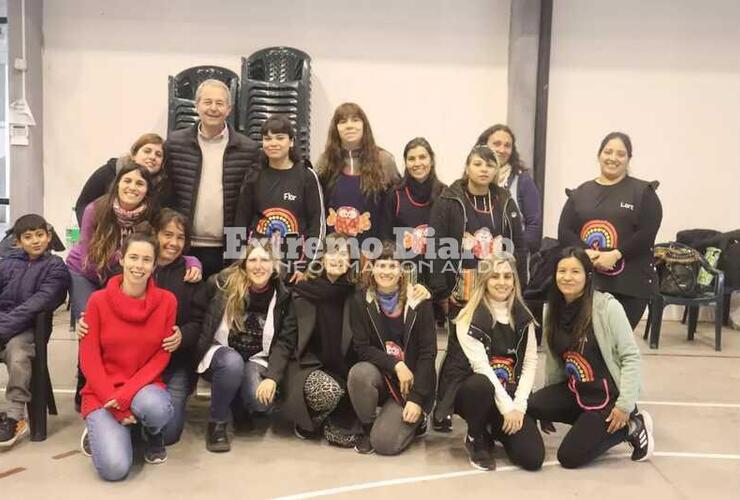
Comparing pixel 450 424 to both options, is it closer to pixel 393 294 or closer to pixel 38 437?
pixel 393 294

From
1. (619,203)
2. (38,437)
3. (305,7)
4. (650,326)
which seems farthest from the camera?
(305,7)

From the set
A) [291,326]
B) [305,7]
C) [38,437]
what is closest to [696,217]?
[305,7]

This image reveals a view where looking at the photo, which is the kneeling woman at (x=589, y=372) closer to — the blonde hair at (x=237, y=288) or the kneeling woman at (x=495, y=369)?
the kneeling woman at (x=495, y=369)

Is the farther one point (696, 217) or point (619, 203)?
point (696, 217)

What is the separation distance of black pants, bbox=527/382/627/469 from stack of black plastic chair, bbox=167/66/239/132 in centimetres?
335

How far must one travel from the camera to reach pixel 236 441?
310 centimetres

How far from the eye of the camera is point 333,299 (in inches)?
125

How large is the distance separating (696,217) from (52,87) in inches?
225

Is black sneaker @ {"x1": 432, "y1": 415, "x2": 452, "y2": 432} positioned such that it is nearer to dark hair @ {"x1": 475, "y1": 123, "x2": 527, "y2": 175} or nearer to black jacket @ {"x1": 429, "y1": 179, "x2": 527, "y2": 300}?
black jacket @ {"x1": 429, "y1": 179, "x2": 527, "y2": 300}

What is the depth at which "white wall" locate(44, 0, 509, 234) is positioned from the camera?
573 cm

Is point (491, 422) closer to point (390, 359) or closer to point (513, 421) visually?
point (513, 421)

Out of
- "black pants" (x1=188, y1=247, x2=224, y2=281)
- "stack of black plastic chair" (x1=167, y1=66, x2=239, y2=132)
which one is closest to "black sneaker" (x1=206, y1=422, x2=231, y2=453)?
"black pants" (x1=188, y1=247, x2=224, y2=281)

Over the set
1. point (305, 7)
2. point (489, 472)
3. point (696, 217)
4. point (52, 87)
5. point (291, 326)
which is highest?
point (305, 7)

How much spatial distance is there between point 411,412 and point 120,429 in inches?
47.2
